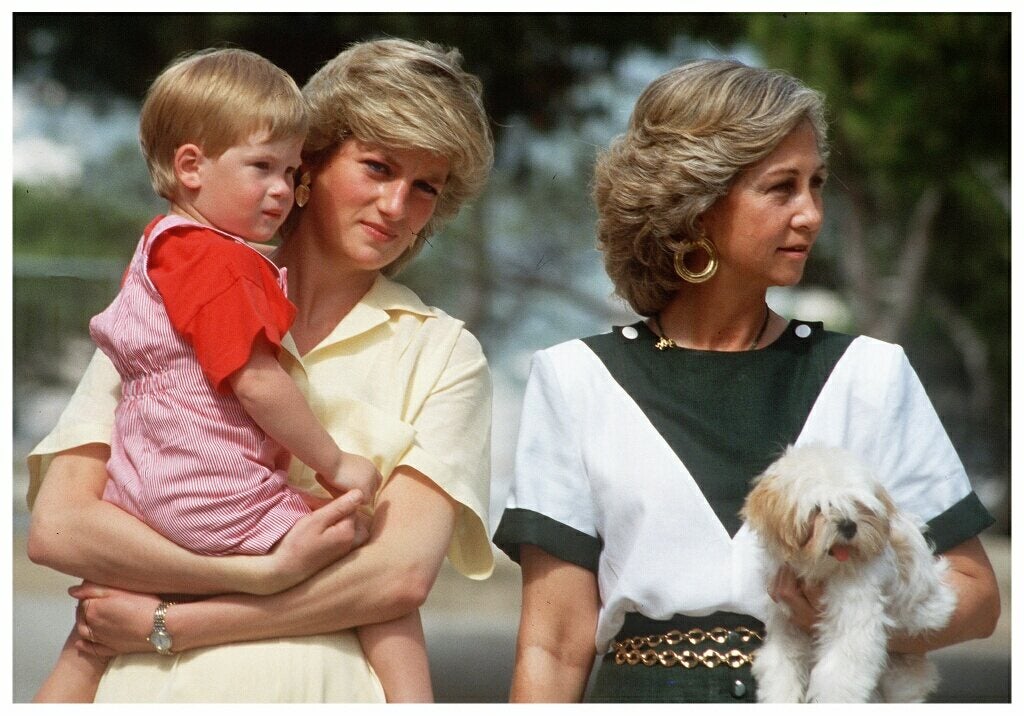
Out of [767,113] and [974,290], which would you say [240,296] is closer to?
[767,113]

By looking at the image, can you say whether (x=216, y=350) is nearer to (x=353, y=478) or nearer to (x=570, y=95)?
(x=353, y=478)

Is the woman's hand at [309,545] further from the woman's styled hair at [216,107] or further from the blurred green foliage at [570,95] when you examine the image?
the blurred green foliage at [570,95]

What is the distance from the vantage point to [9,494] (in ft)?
10.4

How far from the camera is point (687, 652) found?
264cm

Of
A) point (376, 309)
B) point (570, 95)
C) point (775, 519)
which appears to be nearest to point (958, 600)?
point (775, 519)

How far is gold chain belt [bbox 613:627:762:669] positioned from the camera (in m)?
2.62

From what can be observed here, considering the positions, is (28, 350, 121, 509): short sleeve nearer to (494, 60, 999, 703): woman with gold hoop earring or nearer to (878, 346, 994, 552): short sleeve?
(494, 60, 999, 703): woman with gold hoop earring

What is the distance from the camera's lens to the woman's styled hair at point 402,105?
8.96 ft

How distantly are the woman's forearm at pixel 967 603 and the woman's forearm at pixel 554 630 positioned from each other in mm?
600

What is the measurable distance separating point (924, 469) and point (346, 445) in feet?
3.69

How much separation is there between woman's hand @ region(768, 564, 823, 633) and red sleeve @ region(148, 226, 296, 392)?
3.33 feet

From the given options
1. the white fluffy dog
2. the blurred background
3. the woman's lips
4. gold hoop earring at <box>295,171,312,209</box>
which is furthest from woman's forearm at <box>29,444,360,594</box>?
the blurred background

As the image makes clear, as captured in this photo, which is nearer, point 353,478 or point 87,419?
point 353,478

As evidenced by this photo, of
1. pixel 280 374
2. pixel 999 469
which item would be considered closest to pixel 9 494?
pixel 280 374
